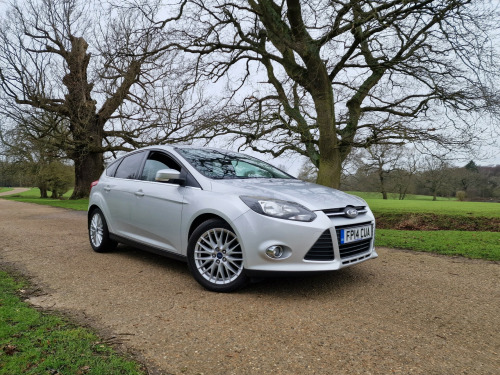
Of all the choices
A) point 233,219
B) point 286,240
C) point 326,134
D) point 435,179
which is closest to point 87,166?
point 326,134

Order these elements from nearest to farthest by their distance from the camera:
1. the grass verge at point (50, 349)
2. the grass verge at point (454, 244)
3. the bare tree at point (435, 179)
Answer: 1. the grass verge at point (50, 349)
2. the grass verge at point (454, 244)
3. the bare tree at point (435, 179)

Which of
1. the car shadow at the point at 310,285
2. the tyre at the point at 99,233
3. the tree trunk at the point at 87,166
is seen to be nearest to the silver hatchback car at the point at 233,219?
the car shadow at the point at 310,285

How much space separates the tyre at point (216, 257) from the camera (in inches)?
144

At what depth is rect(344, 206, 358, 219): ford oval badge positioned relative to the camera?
3.78 m

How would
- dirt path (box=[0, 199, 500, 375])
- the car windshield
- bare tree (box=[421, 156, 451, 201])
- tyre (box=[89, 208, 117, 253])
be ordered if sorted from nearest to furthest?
dirt path (box=[0, 199, 500, 375]), the car windshield, tyre (box=[89, 208, 117, 253]), bare tree (box=[421, 156, 451, 201])

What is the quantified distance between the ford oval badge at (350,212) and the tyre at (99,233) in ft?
12.3

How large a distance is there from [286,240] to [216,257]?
2.68 ft

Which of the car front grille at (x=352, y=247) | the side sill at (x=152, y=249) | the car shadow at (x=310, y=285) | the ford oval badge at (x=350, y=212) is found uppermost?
the ford oval badge at (x=350, y=212)

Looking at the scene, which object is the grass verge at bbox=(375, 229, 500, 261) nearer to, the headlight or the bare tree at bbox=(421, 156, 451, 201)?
the headlight

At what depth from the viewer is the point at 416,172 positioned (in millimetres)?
47594

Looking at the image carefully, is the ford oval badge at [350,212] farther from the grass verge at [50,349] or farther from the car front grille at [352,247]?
the grass verge at [50,349]

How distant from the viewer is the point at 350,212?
381 cm

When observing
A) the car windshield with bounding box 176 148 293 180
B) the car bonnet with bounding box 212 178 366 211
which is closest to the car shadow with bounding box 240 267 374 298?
the car bonnet with bounding box 212 178 366 211

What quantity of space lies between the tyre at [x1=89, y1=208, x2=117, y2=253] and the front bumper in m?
2.98
